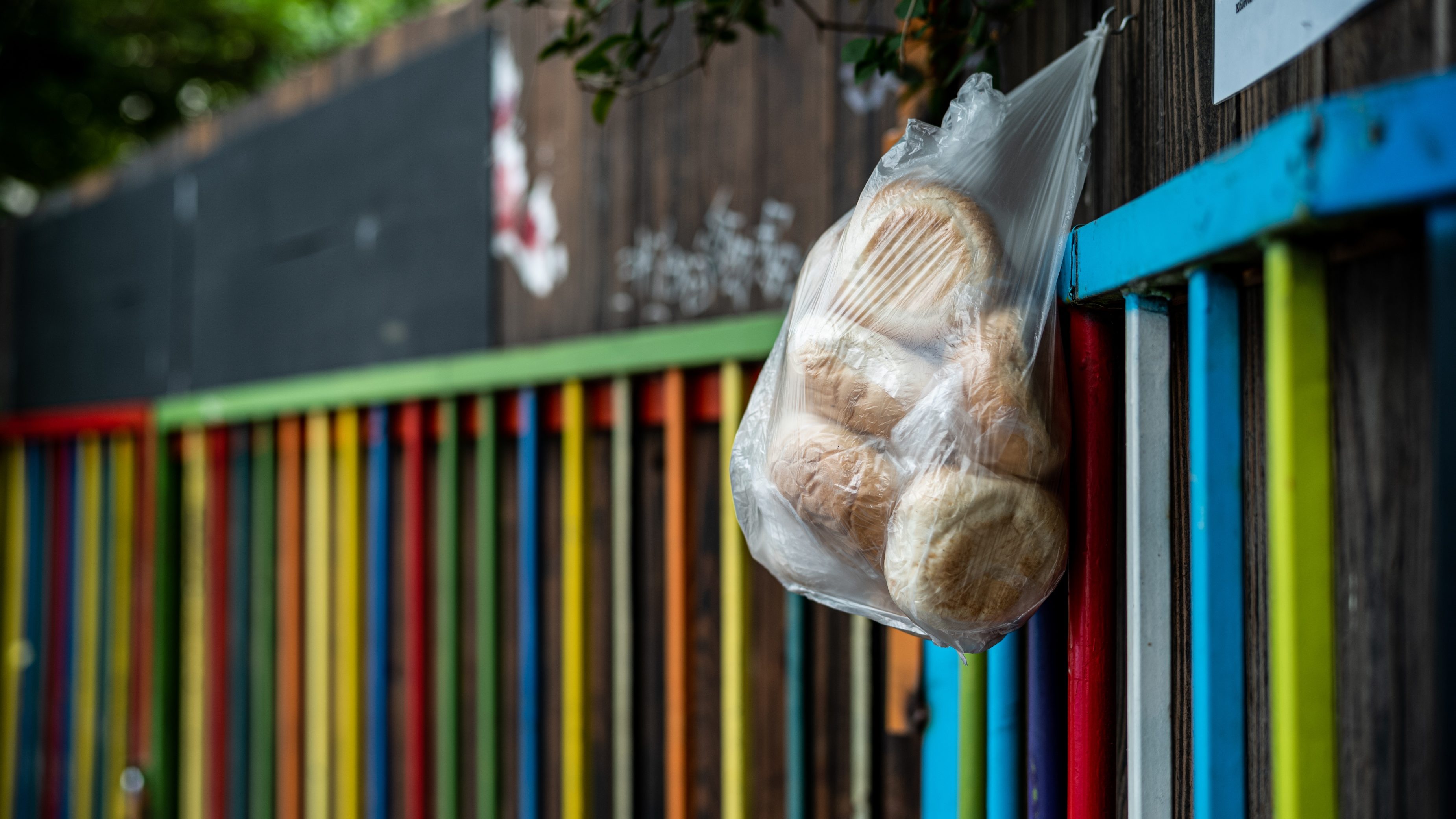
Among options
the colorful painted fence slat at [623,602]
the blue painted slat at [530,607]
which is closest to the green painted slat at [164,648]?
the blue painted slat at [530,607]

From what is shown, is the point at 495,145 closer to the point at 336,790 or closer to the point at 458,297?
the point at 458,297

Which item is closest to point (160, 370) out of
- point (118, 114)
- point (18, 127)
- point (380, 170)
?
point (380, 170)

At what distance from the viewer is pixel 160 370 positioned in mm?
2904

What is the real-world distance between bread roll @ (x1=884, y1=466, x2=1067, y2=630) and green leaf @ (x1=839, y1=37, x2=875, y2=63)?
454 mm

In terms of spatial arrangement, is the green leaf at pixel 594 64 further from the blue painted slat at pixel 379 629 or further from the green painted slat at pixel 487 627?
the blue painted slat at pixel 379 629

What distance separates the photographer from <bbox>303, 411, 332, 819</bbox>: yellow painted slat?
85.4 inches

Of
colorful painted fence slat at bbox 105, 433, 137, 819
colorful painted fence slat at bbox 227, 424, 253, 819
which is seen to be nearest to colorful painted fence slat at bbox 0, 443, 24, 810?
colorful painted fence slat at bbox 105, 433, 137, 819

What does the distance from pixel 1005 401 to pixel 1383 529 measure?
0.75 feet

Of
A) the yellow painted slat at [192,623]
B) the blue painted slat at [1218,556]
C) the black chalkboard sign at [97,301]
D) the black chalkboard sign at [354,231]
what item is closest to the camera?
the blue painted slat at [1218,556]

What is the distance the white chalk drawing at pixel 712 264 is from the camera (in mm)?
1498

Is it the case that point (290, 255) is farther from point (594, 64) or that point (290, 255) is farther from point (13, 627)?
point (594, 64)

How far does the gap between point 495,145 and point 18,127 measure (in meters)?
5.05

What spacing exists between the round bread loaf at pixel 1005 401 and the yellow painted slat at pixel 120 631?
105 inches

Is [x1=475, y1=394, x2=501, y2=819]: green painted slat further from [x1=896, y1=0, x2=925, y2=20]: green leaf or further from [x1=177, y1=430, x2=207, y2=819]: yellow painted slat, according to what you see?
[x1=896, y1=0, x2=925, y2=20]: green leaf
